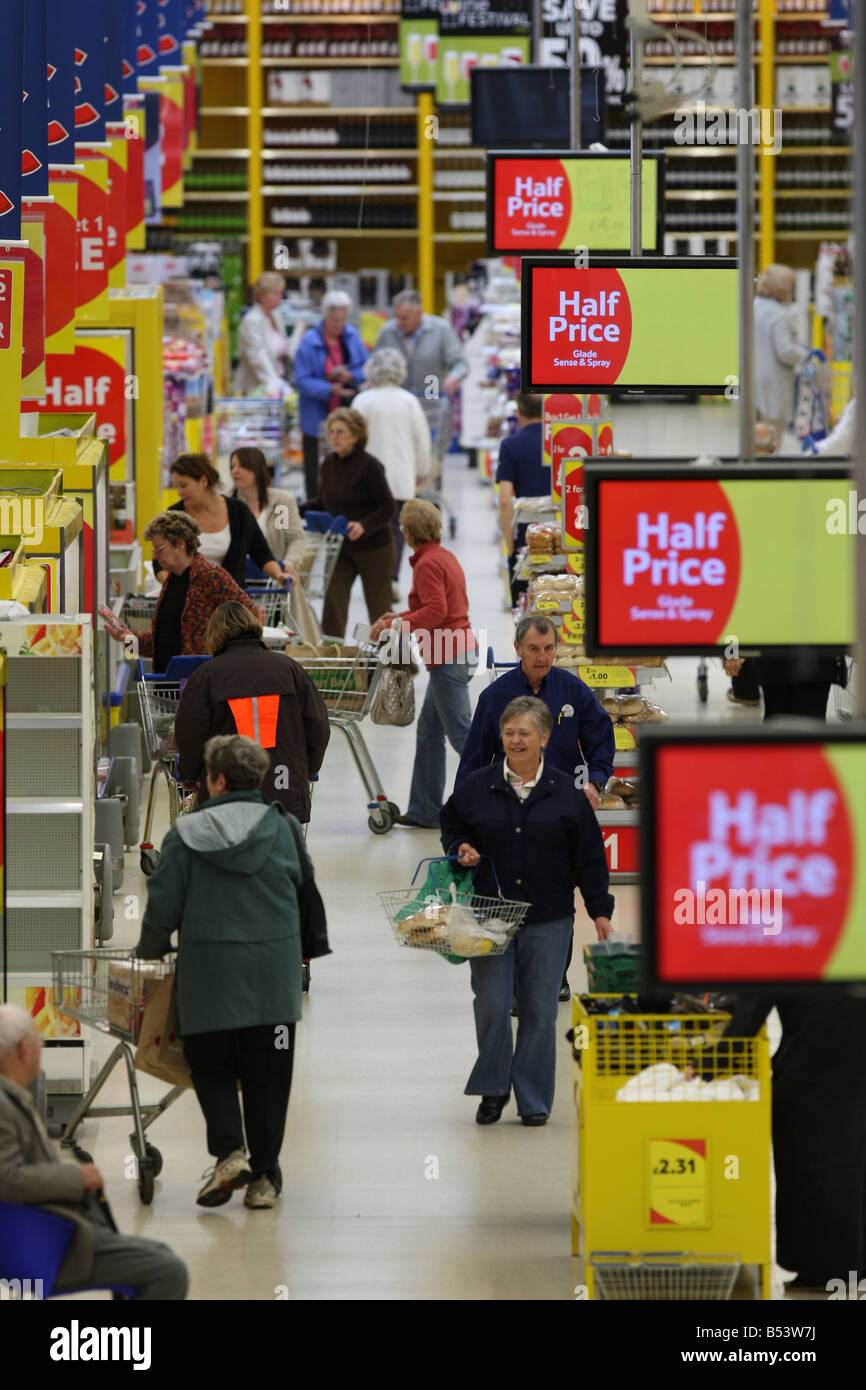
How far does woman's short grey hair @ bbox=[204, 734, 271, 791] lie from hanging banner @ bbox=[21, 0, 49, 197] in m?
3.92

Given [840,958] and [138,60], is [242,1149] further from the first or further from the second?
[138,60]

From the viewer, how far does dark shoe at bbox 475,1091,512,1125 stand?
23.2ft

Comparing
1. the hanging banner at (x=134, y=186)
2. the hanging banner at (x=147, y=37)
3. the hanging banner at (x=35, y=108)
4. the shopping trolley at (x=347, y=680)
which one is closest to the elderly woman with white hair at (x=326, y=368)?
the hanging banner at (x=147, y=37)

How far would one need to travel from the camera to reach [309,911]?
20.9 feet

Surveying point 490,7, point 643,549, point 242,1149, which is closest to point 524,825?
point 242,1149

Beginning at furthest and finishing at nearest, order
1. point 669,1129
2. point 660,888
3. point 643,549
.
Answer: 1. point 669,1129
2. point 643,549
3. point 660,888

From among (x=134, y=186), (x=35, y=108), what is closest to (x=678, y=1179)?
(x=35, y=108)

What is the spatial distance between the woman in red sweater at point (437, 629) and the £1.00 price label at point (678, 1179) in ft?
15.0

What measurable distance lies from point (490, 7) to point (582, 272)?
16.9 metres

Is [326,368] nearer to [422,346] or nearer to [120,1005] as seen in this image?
[422,346]

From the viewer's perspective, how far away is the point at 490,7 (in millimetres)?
24875

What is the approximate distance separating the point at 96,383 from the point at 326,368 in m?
6.03

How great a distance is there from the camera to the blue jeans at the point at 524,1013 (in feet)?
22.5

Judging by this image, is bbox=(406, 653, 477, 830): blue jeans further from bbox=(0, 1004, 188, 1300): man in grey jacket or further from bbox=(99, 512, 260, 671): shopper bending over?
bbox=(0, 1004, 188, 1300): man in grey jacket
